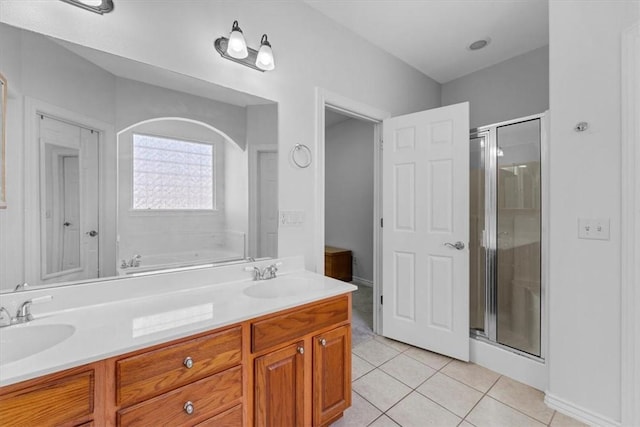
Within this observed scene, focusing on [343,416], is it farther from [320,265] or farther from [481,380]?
[481,380]

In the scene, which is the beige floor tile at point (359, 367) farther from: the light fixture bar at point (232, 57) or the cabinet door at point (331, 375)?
the light fixture bar at point (232, 57)

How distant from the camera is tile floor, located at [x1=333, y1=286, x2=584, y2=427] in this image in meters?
1.60

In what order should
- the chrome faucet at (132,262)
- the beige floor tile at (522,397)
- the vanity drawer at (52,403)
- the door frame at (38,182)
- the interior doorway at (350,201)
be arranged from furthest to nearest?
1. the interior doorway at (350,201)
2. the beige floor tile at (522,397)
3. the chrome faucet at (132,262)
4. the door frame at (38,182)
5. the vanity drawer at (52,403)

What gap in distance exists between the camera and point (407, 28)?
2293 millimetres

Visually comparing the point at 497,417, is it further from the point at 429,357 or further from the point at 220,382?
the point at 220,382

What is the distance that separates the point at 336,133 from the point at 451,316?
3560mm

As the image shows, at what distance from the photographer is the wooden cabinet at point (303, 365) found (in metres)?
1.20

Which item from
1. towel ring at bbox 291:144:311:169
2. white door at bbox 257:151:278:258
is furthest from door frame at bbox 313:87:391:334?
white door at bbox 257:151:278:258

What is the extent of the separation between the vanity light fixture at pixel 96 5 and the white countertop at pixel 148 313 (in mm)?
1240

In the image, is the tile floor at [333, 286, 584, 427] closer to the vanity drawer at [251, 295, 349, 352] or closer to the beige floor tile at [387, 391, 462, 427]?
the beige floor tile at [387, 391, 462, 427]

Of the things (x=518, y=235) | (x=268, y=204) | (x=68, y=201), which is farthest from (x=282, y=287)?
(x=518, y=235)

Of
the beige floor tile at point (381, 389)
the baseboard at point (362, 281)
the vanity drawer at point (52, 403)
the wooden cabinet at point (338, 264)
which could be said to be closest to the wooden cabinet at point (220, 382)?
the vanity drawer at point (52, 403)

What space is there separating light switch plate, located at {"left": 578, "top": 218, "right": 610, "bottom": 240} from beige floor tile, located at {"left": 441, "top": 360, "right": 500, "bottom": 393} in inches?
46.2

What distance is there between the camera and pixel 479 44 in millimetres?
2516
